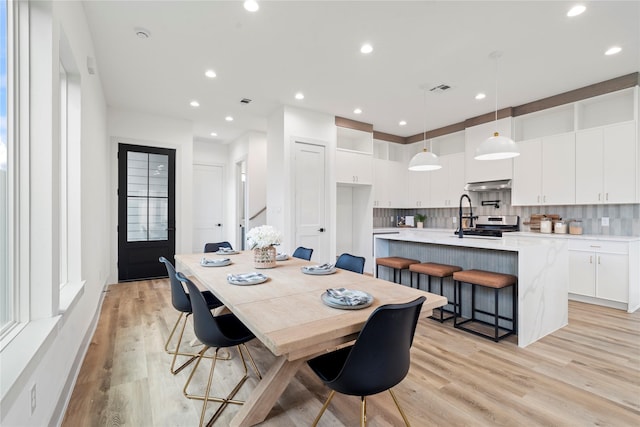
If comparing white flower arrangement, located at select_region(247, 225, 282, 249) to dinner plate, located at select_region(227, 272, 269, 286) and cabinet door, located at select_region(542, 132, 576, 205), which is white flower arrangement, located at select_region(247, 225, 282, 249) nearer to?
dinner plate, located at select_region(227, 272, 269, 286)

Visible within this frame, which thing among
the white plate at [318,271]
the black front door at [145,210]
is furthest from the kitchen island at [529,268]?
the black front door at [145,210]

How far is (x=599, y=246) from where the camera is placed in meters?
3.80

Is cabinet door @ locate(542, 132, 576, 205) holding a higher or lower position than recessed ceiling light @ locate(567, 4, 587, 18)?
lower

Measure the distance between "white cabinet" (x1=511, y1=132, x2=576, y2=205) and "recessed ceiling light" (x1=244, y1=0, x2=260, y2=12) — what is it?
4.46m

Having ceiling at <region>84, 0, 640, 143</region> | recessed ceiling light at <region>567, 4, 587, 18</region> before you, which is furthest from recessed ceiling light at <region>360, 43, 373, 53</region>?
recessed ceiling light at <region>567, 4, 587, 18</region>

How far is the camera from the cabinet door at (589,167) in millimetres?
4043

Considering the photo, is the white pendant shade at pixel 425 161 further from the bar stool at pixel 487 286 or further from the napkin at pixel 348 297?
the napkin at pixel 348 297

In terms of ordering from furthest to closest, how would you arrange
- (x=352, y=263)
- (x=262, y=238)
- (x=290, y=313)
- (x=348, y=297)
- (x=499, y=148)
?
(x=499, y=148) → (x=352, y=263) → (x=262, y=238) → (x=348, y=297) → (x=290, y=313)

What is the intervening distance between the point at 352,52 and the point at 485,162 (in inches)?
133

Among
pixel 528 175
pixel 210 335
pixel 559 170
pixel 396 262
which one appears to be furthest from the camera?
pixel 528 175

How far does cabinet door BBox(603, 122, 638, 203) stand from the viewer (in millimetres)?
3785

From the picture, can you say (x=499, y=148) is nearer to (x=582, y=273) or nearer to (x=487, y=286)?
(x=487, y=286)

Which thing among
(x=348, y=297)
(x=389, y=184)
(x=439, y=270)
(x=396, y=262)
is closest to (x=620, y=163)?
(x=439, y=270)

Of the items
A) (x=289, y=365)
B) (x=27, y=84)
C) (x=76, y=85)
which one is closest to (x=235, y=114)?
(x=76, y=85)
